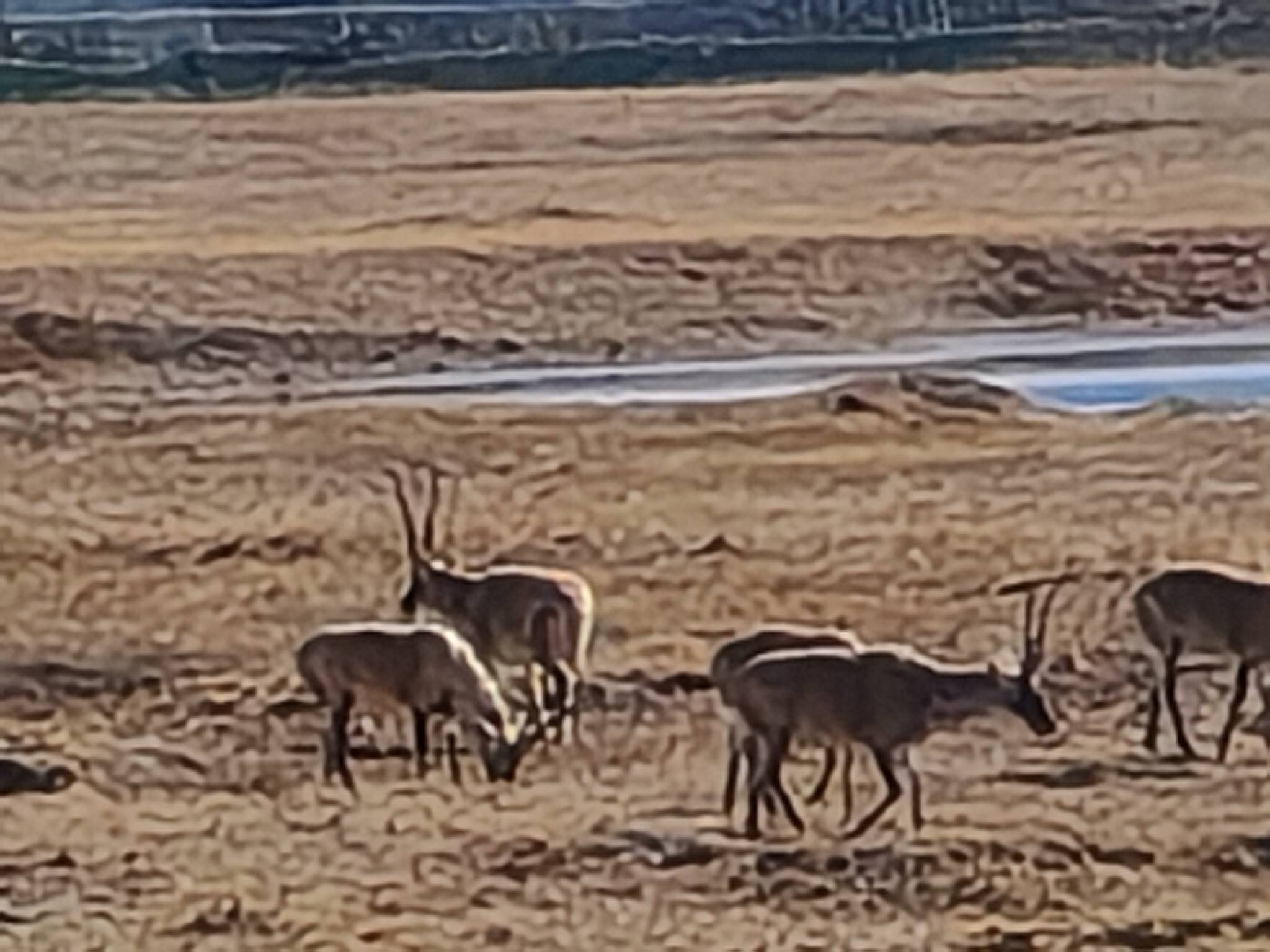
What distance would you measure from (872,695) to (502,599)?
18 centimetres

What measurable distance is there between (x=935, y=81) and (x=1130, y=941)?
43 cm

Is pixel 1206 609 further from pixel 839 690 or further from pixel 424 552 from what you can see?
pixel 424 552

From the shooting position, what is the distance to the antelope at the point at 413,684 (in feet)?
3.53

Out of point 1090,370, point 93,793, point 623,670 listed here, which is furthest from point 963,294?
point 93,793

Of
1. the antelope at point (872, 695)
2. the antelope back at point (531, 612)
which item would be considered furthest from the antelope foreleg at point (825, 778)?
the antelope back at point (531, 612)

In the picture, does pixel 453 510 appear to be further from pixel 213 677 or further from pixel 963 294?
pixel 963 294

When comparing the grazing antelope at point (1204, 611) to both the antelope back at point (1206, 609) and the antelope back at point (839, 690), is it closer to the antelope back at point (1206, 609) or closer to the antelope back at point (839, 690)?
the antelope back at point (1206, 609)

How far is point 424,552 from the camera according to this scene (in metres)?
1.07

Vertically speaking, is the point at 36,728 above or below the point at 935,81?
below

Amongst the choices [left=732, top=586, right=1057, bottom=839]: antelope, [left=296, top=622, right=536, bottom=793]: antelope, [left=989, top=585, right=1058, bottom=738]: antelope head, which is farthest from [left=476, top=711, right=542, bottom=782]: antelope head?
[left=989, top=585, right=1058, bottom=738]: antelope head

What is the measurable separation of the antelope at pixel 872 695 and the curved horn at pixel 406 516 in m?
0.16

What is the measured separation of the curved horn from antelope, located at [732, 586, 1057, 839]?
16 cm

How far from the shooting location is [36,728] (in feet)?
A: 3.54

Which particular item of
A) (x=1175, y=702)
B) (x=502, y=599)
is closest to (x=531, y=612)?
(x=502, y=599)
